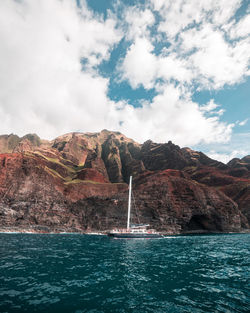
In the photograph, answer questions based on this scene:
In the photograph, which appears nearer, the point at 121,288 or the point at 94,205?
the point at 121,288

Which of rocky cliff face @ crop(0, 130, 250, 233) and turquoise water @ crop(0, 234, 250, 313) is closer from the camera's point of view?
turquoise water @ crop(0, 234, 250, 313)

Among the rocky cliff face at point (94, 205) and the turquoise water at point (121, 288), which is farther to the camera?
the rocky cliff face at point (94, 205)

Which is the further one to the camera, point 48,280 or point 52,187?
point 52,187

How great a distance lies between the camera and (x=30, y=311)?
1164 cm

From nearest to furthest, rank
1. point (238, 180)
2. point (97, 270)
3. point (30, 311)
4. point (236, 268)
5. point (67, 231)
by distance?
point (30, 311)
point (97, 270)
point (236, 268)
point (67, 231)
point (238, 180)

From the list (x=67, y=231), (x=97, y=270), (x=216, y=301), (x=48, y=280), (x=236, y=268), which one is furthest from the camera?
(x=67, y=231)

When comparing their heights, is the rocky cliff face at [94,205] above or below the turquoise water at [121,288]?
above

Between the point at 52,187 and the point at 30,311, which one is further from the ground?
the point at 52,187

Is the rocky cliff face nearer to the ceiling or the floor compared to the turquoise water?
nearer to the ceiling

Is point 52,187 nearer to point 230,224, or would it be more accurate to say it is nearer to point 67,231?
point 67,231

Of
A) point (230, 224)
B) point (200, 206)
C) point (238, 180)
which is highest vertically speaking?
point (238, 180)

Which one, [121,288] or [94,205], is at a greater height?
[94,205]

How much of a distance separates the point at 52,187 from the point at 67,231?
1140 inches

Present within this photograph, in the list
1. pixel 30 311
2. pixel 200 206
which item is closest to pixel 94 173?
pixel 200 206
